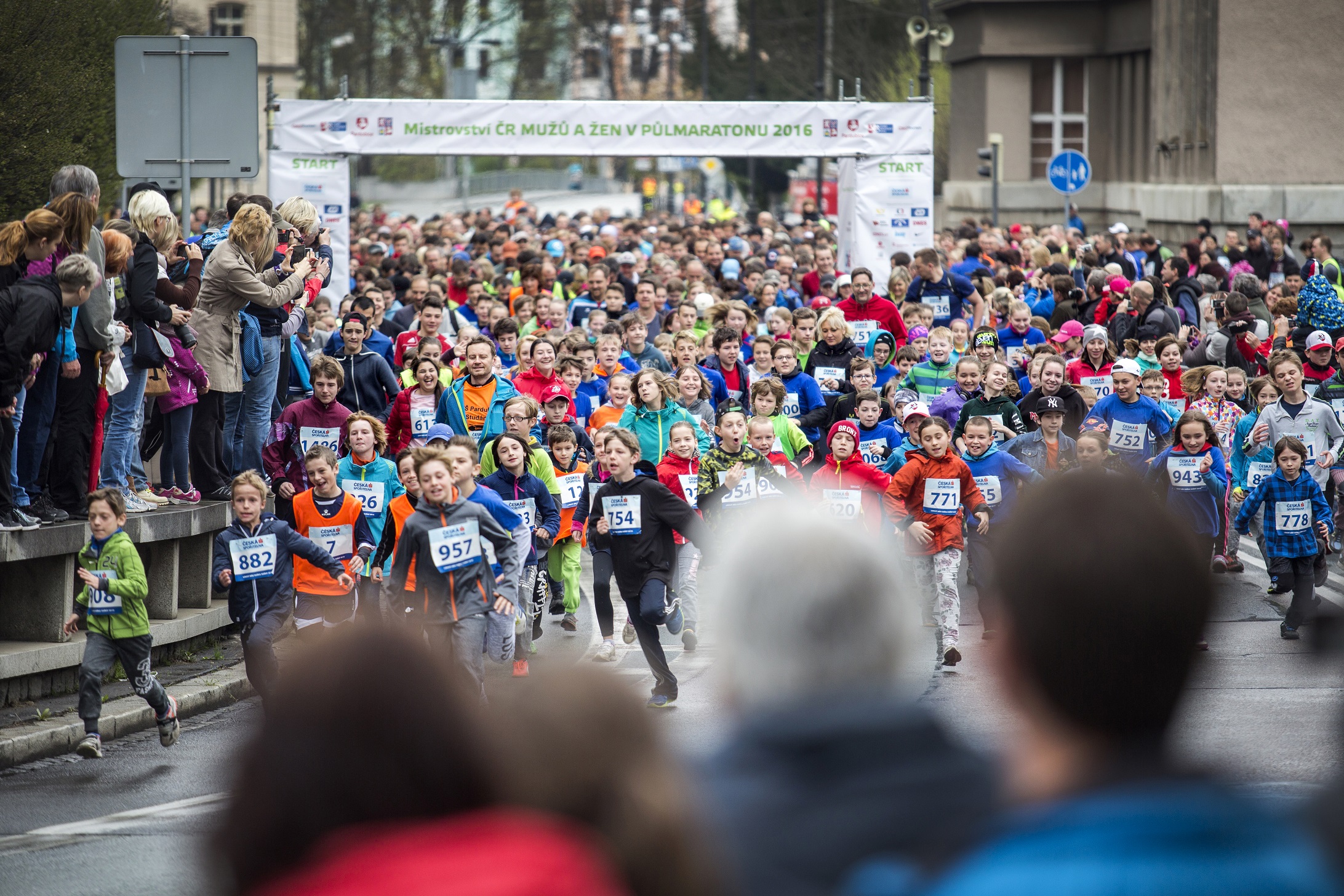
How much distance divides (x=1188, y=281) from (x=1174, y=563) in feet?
57.4

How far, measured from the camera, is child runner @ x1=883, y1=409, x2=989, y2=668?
10727mm

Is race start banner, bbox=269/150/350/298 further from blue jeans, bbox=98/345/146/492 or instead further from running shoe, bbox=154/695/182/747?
running shoe, bbox=154/695/182/747

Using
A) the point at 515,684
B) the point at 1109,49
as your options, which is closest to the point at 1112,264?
the point at 515,684

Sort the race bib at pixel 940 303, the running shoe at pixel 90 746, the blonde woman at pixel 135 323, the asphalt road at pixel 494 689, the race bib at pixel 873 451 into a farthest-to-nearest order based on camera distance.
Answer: the race bib at pixel 940 303 → the race bib at pixel 873 451 → the blonde woman at pixel 135 323 → the running shoe at pixel 90 746 → the asphalt road at pixel 494 689

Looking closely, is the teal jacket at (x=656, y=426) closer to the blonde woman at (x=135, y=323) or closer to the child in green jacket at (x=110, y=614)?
the blonde woman at (x=135, y=323)

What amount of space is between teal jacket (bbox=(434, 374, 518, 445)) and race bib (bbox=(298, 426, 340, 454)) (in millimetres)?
1151

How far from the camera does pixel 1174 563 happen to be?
206cm

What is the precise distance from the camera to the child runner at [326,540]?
10.0m

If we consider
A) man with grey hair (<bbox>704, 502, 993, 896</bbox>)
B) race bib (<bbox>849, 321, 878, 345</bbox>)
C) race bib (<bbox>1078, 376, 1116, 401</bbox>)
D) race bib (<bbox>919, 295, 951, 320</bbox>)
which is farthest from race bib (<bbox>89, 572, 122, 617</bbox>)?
race bib (<bbox>919, 295, 951, 320</bbox>)

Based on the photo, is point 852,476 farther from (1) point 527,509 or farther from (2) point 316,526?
(2) point 316,526

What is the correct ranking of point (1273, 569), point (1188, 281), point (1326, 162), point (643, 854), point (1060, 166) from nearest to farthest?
point (643, 854) < point (1273, 569) < point (1188, 281) < point (1060, 166) < point (1326, 162)

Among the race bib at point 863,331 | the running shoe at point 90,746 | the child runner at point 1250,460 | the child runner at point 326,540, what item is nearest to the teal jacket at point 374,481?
the child runner at point 326,540

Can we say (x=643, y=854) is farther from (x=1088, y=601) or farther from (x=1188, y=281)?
(x=1188, y=281)

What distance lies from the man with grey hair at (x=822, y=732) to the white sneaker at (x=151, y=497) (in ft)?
29.3
